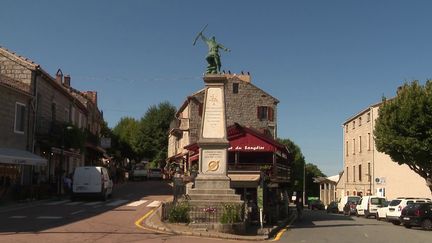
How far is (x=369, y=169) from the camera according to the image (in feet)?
179

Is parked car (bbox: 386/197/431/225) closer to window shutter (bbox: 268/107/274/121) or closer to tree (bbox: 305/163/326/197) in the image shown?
window shutter (bbox: 268/107/274/121)

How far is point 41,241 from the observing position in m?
13.2

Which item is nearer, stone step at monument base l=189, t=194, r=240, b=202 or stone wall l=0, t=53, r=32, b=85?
stone step at monument base l=189, t=194, r=240, b=202

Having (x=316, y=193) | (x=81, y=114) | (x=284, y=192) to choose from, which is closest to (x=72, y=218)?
(x=284, y=192)

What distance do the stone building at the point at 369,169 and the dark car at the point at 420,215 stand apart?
2255cm

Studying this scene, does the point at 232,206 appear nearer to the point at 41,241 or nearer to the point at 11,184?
the point at 41,241

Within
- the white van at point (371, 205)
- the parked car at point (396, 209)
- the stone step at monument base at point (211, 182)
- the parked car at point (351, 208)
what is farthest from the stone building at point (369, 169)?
the stone step at monument base at point (211, 182)

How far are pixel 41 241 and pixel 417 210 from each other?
62.4ft

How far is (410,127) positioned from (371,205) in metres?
8.65

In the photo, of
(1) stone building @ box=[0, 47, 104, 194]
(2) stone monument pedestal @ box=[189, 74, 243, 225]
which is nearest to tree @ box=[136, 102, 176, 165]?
(1) stone building @ box=[0, 47, 104, 194]

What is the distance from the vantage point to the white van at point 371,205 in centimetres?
3819

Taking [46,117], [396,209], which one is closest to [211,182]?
[396,209]

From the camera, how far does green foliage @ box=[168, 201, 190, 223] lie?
1822 cm

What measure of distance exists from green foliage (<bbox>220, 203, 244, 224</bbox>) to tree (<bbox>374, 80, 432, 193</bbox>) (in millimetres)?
17607
